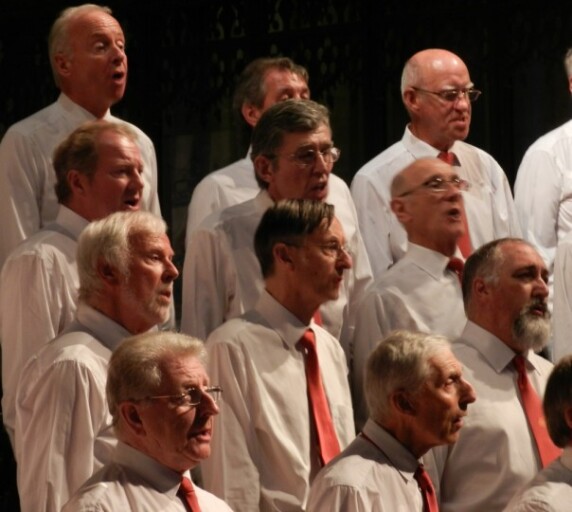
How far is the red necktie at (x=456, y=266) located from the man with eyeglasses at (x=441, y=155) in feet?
1.70

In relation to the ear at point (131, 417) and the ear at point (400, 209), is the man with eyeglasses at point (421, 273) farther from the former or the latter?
the ear at point (131, 417)

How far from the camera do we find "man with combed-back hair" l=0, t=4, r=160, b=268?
21.8ft

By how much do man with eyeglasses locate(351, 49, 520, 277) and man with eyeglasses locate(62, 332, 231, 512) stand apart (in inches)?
90.9

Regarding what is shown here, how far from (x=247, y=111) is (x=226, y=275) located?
1.19 m

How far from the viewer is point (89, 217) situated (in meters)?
6.10

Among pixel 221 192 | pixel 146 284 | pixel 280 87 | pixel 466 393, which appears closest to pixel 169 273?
pixel 146 284

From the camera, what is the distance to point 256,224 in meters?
6.48

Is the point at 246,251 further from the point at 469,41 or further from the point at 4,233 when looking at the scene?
the point at 469,41

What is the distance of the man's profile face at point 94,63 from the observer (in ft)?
22.5

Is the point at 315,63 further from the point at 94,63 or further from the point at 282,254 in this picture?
the point at 282,254

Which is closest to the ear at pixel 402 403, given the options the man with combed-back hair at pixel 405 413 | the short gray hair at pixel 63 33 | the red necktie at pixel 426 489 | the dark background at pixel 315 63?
the man with combed-back hair at pixel 405 413

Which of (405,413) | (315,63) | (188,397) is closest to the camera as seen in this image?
(188,397)

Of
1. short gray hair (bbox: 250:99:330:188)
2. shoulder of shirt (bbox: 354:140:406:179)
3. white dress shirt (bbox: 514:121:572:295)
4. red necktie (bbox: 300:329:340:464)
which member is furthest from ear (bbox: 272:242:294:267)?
white dress shirt (bbox: 514:121:572:295)

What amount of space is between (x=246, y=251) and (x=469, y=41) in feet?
8.45
